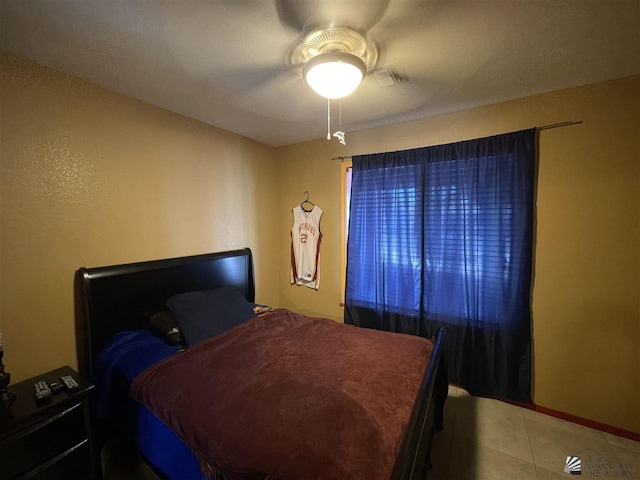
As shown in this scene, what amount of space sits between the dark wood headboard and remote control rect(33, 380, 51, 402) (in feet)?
0.94

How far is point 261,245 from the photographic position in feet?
10.2

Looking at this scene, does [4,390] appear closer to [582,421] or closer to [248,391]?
[248,391]

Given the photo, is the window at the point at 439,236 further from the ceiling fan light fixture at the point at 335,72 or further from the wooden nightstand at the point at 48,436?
the wooden nightstand at the point at 48,436

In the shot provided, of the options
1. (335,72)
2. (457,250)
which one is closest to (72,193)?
(335,72)

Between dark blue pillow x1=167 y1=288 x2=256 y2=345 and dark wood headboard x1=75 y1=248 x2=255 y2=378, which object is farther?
dark blue pillow x1=167 y1=288 x2=256 y2=345

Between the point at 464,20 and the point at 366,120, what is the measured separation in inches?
48.7

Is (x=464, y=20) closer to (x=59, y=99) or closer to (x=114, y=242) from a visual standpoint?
(x=59, y=99)

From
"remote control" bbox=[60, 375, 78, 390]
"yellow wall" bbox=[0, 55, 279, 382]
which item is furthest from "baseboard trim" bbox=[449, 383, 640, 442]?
"yellow wall" bbox=[0, 55, 279, 382]

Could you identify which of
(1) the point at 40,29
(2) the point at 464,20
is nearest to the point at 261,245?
(1) the point at 40,29

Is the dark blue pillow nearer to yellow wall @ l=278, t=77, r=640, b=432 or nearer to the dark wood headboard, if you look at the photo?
the dark wood headboard

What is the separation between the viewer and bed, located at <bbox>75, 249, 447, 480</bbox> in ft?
3.15

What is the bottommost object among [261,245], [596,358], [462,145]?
[596,358]

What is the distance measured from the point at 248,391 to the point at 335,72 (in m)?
1.64

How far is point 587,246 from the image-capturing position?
183 cm
